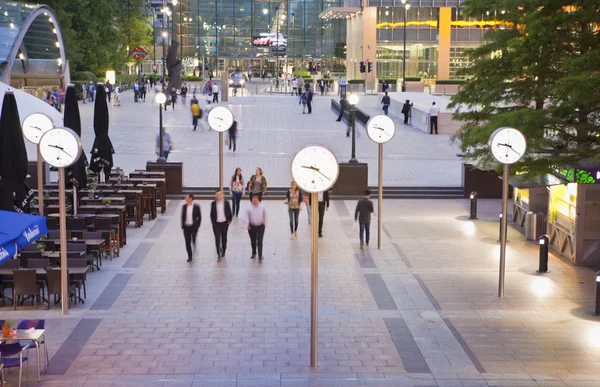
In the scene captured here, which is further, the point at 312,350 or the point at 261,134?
the point at 261,134

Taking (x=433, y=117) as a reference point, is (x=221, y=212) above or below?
→ below

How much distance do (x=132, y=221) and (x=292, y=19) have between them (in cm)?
9323

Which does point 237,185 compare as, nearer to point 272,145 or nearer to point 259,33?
point 272,145

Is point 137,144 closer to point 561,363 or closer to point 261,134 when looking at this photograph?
point 261,134

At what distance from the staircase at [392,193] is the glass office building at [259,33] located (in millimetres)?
83459

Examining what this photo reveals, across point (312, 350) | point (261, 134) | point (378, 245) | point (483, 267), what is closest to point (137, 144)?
point (261, 134)

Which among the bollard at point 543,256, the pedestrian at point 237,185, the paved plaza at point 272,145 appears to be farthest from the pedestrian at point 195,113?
the bollard at point 543,256

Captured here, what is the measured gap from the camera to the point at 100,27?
70.8 m

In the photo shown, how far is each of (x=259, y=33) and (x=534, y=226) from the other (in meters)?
95.1

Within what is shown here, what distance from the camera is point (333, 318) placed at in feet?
47.9

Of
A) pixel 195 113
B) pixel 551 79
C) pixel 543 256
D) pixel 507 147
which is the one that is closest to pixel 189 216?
pixel 507 147

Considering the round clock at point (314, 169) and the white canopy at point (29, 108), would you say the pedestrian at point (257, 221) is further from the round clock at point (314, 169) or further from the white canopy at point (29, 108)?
the white canopy at point (29, 108)

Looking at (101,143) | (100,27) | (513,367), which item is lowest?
(513,367)

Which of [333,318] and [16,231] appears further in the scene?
[333,318]
